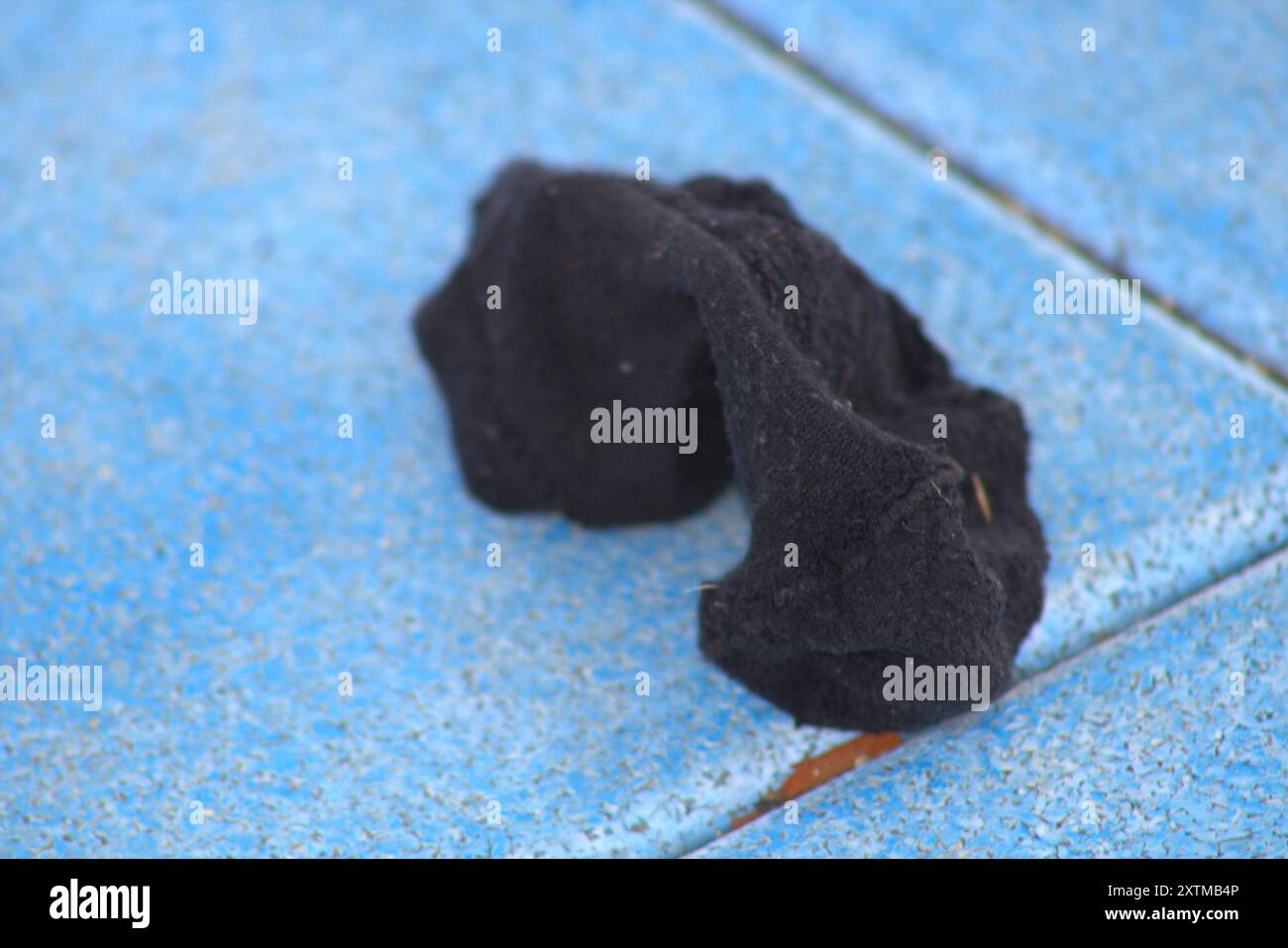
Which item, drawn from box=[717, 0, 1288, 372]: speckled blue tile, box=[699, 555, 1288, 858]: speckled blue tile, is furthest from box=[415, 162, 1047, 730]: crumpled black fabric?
box=[717, 0, 1288, 372]: speckled blue tile

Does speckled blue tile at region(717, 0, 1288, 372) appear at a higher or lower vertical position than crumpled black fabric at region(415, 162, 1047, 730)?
higher

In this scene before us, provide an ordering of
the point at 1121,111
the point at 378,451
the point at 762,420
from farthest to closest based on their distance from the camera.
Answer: the point at 1121,111 → the point at 378,451 → the point at 762,420

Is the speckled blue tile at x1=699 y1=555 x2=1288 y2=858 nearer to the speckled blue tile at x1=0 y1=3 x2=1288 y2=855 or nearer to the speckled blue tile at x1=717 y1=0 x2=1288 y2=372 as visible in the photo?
the speckled blue tile at x1=0 y1=3 x2=1288 y2=855

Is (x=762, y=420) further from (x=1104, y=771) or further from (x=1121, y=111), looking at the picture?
(x=1121, y=111)

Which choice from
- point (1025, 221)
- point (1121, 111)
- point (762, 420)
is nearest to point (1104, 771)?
point (762, 420)

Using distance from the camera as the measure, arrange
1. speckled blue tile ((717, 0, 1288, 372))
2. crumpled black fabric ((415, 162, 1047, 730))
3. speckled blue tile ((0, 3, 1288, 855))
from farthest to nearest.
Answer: speckled blue tile ((717, 0, 1288, 372))
speckled blue tile ((0, 3, 1288, 855))
crumpled black fabric ((415, 162, 1047, 730))

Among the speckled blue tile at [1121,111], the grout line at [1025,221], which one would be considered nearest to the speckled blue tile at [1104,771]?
the grout line at [1025,221]
